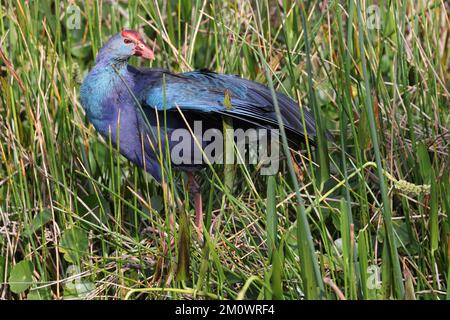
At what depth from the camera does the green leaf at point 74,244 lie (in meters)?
2.44

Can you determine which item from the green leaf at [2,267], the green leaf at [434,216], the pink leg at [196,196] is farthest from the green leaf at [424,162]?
the green leaf at [2,267]

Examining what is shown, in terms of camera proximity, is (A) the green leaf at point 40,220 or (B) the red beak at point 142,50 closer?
(A) the green leaf at point 40,220

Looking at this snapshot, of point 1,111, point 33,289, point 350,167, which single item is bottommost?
point 33,289

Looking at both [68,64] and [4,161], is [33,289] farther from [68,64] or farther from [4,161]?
[68,64]

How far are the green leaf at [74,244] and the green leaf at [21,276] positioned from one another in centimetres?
11

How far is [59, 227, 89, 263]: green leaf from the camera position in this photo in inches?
96.2

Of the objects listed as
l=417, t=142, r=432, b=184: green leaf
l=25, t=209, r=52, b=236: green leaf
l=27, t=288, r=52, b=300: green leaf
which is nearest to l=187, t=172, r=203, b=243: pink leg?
l=25, t=209, r=52, b=236: green leaf

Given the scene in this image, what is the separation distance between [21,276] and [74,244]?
0.58ft

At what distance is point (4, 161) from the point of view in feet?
8.66

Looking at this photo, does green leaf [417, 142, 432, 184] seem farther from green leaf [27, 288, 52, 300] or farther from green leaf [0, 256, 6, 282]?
green leaf [0, 256, 6, 282]

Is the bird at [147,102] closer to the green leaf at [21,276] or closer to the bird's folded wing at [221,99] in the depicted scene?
the bird's folded wing at [221,99]
